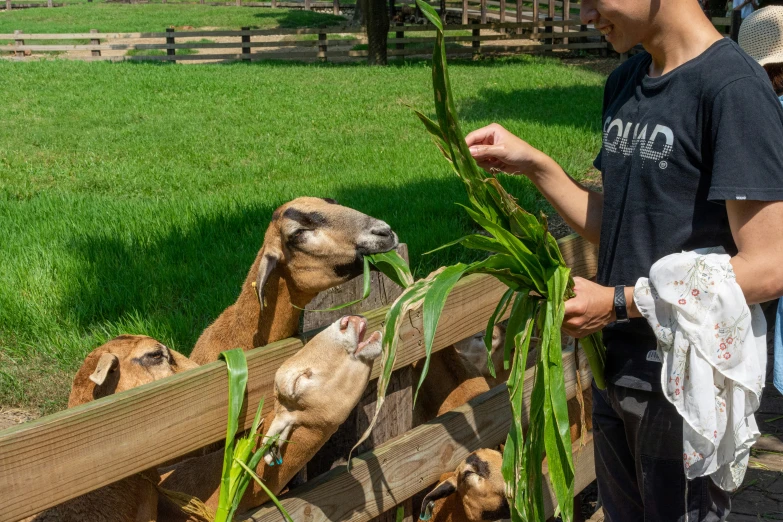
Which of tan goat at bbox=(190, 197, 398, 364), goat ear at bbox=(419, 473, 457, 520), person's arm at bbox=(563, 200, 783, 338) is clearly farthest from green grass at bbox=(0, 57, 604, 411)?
person's arm at bbox=(563, 200, 783, 338)

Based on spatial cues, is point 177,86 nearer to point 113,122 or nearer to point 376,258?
point 113,122

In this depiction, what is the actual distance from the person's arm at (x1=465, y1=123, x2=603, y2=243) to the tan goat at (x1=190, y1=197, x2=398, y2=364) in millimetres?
479

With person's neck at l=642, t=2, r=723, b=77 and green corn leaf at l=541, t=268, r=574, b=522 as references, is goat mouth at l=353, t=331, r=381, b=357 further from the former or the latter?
person's neck at l=642, t=2, r=723, b=77

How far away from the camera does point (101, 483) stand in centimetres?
240

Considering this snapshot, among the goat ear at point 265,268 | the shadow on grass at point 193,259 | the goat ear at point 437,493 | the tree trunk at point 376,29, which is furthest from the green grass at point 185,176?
the tree trunk at point 376,29

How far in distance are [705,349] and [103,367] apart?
190cm

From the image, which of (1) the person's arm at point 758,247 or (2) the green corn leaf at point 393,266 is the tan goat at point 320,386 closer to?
(2) the green corn leaf at point 393,266

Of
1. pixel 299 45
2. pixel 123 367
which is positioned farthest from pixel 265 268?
pixel 299 45

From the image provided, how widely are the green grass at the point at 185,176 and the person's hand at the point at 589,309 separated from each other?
2.09m

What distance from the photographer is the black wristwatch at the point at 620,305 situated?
255 centimetres

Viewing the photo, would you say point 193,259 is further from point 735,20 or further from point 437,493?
point 735,20

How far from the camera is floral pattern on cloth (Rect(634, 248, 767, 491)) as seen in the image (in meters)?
2.41

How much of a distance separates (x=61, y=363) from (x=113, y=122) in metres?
11.2

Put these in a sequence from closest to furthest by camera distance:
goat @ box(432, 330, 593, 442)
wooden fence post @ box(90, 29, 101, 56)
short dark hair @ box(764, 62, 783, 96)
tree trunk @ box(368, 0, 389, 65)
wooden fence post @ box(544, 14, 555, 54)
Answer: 1. short dark hair @ box(764, 62, 783, 96)
2. goat @ box(432, 330, 593, 442)
3. tree trunk @ box(368, 0, 389, 65)
4. wooden fence post @ box(90, 29, 101, 56)
5. wooden fence post @ box(544, 14, 555, 54)
